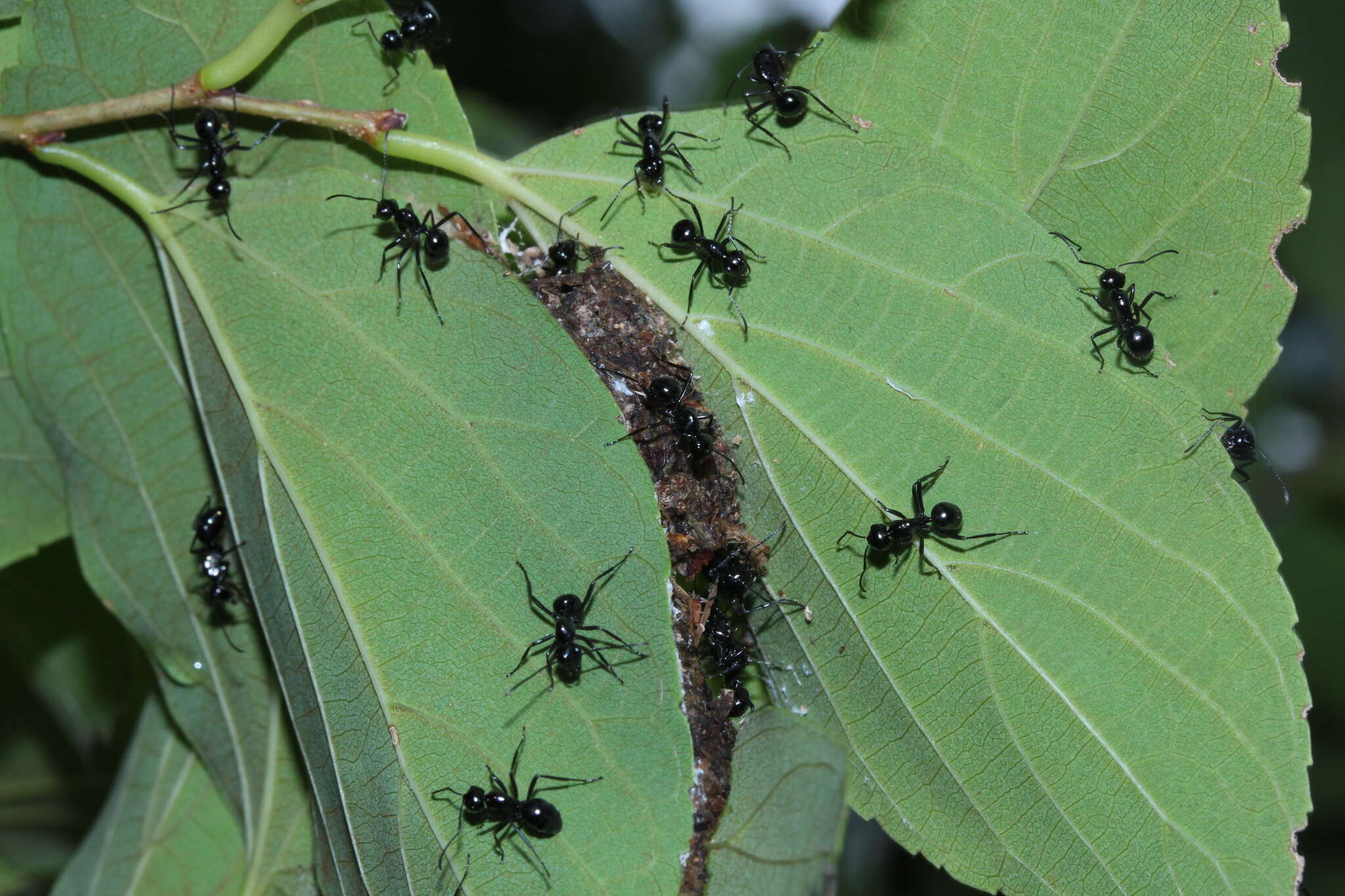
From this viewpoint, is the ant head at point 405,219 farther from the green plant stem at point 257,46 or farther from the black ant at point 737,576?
the black ant at point 737,576

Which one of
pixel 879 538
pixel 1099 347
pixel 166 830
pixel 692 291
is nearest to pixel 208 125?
pixel 692 291

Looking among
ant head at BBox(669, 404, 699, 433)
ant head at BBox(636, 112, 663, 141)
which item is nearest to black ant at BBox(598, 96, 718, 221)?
ant head at BBox(636, 112, 663, 141)

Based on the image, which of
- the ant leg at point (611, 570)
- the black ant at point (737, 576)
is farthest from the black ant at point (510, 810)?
the black ant at point (737, 576)

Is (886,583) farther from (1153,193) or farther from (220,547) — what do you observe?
(220,547)

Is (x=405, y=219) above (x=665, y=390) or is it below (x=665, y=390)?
above

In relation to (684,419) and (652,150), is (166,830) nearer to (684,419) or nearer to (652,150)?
(684,419)

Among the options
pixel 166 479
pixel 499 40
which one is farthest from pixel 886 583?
pixel 499 40

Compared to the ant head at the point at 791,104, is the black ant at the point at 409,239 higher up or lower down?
lower down
